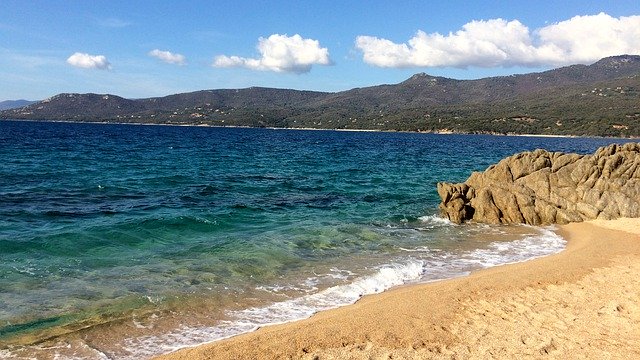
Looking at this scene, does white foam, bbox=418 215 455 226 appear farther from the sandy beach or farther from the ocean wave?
the sandy beach

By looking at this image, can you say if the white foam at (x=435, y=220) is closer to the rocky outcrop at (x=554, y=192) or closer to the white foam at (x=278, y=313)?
the rocky outcrop at (x=554, y=192)

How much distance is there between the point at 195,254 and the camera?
15.8 meters

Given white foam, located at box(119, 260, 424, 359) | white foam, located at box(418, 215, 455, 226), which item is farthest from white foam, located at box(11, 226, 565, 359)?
white foam, located at box(418, 215, 455, 226)

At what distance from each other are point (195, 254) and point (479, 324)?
935 cm

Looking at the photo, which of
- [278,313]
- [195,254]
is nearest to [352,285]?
[278,313]

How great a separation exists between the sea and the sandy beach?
101 cm

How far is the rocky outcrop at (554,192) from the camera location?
23062 millimetres

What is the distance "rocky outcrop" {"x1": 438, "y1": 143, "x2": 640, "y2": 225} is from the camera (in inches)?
908

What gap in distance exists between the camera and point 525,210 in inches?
909

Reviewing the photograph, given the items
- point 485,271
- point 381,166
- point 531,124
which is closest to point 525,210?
point 485,271

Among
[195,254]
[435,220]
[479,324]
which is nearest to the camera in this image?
[479,324]

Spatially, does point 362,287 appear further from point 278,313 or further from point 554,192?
point 554,192

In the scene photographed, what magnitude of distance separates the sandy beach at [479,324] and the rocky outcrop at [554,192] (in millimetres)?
8801

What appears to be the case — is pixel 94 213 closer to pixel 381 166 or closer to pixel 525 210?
pixel 525 210
